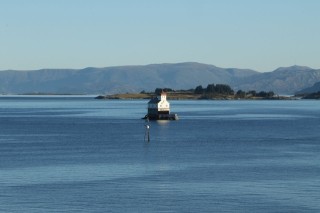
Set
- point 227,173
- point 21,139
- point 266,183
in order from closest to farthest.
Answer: point 266,183 < point 227,173 < point 21,139

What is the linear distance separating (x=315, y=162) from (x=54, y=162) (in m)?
24.1

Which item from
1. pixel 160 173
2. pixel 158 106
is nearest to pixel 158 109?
pixel 158 106

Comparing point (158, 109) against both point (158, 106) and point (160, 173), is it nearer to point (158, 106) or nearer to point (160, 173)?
point (158, 106)

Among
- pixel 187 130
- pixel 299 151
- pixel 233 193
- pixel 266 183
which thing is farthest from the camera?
pixel 187 130

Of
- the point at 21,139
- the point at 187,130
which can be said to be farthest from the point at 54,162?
the point at 187,130

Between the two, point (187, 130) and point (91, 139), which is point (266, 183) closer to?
point (91, 139)

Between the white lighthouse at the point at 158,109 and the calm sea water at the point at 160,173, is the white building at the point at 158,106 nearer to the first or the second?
the white lighthouse at the point at 158,109

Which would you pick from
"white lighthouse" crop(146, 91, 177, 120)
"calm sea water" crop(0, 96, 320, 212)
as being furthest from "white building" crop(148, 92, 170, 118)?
"calm sea water" crop(0, 96, 320, 212)

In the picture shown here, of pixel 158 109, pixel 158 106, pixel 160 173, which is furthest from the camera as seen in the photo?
pixel 158 109

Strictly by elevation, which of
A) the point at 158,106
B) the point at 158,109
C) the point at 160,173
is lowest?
the point at 160,173

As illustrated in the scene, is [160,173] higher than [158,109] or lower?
lower

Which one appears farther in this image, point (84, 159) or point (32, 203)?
point (84, 159)

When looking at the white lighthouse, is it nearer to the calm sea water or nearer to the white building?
the white building

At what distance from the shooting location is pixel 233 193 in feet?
185
